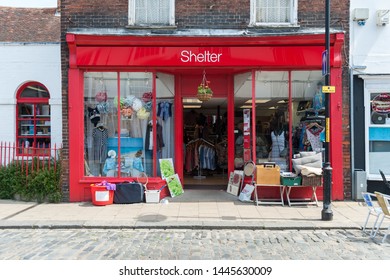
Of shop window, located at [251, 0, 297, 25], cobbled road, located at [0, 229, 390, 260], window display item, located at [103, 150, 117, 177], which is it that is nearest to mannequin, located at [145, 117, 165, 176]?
window display item, located at [103, 150, 117, 177]

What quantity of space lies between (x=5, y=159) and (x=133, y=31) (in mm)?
5322

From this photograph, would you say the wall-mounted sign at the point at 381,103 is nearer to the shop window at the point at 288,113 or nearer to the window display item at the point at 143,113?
the shop window at the point at 288,113

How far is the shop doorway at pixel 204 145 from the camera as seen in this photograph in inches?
485

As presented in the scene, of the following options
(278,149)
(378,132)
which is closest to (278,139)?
(278,149)

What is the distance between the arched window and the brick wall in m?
2.70

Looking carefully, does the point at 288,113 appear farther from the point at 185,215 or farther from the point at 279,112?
the point at 185,215

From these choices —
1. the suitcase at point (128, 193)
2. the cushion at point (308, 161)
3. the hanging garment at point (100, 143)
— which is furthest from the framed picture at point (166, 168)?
the cushion at point (308, 161)

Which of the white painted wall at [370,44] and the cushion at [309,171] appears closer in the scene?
the cushion at [309,171]

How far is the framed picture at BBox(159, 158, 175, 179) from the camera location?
10039 mm

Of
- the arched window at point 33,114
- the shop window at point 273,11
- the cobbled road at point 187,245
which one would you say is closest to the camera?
the cobbled road at point 187,245

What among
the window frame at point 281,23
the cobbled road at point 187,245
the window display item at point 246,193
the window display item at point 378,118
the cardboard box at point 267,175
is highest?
the window frame at point 281,23

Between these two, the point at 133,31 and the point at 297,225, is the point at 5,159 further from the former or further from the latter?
the point at 297,225

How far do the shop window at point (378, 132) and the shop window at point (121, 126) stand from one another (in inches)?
231

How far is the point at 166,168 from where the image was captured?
10156 millimetres
